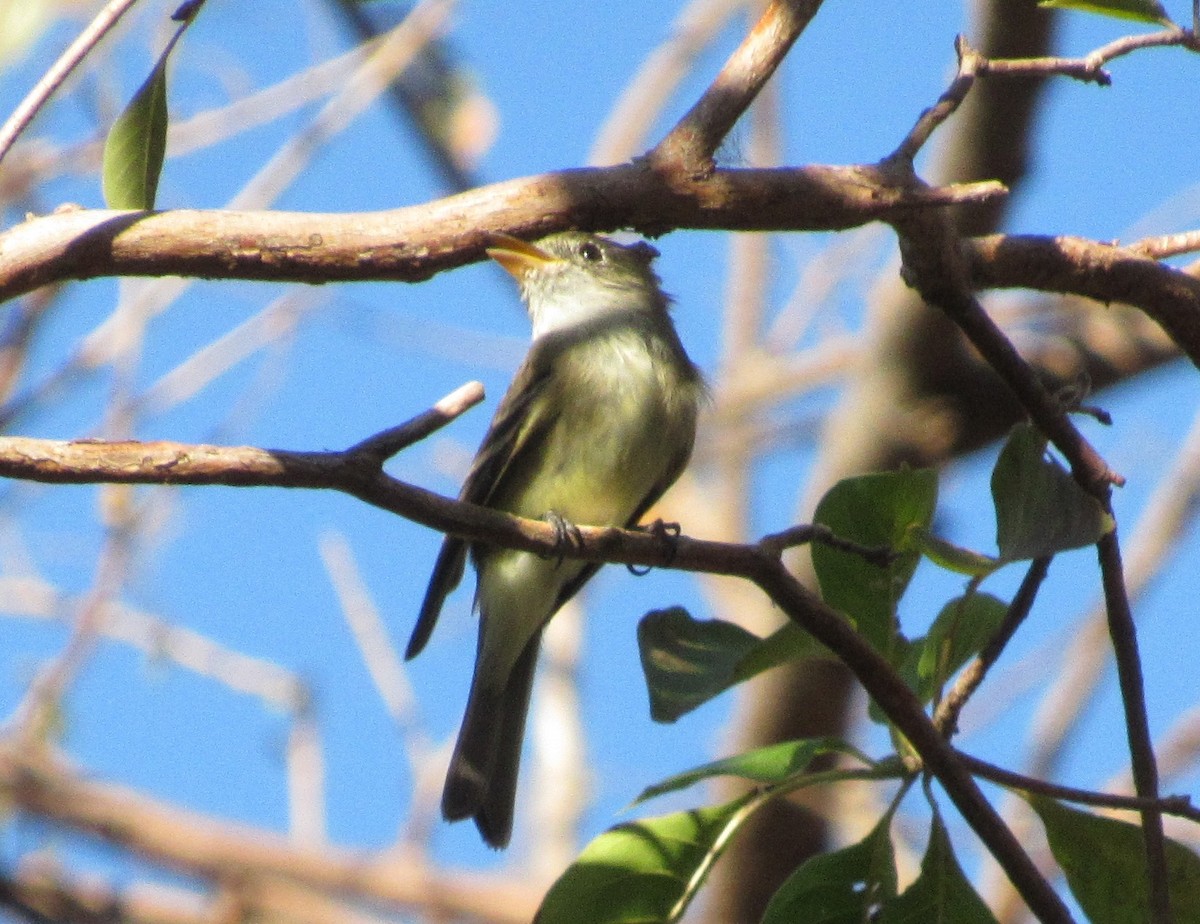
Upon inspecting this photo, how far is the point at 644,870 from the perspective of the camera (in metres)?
2.26

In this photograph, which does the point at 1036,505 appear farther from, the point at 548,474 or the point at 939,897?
the point at 548,474

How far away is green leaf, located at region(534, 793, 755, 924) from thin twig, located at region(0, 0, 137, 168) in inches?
46.2

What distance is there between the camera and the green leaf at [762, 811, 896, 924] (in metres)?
2.21

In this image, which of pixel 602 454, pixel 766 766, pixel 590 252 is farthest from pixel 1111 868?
pixel 590 252

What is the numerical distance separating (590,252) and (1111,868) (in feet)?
A: 11.0

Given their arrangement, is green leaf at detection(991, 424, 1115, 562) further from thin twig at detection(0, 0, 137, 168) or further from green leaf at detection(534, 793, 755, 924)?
thin twig at detection(0, 0, 137, 168)

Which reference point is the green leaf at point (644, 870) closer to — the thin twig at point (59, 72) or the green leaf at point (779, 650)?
the green leaf at point (779, 650)

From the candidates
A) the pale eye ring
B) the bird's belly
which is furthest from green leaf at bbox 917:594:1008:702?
the pale eye ring

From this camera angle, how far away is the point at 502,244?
2.08m

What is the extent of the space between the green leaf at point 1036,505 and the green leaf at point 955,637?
0.23 meters

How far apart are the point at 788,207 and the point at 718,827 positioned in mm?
901

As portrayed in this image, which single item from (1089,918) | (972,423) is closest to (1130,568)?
(972,423)

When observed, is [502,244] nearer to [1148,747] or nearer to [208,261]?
[208,261]

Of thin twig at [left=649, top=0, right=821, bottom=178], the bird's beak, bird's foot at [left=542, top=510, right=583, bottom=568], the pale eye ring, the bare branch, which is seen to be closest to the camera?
thin twig at [left=649, top=0, right=821, bottom=178]
